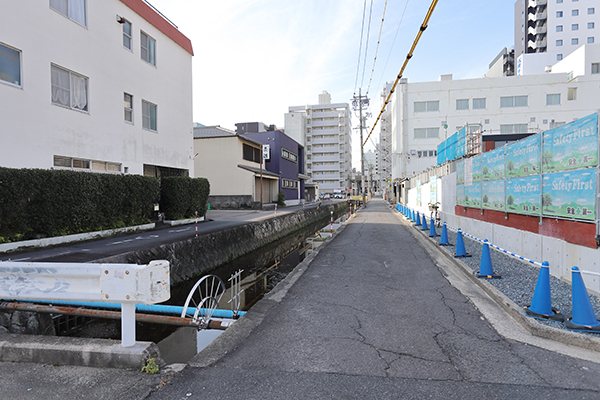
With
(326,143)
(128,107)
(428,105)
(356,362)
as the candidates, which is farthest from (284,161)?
(326,143)

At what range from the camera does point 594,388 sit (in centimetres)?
285

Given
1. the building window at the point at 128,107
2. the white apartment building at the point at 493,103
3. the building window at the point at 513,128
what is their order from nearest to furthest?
the building window at the point at 128,107
the white apartment building at the point at 493,103
the building window at the point at 513,128

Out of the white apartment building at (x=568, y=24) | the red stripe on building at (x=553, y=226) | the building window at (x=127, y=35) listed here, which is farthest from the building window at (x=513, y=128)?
the building window at (x=127, y=35)

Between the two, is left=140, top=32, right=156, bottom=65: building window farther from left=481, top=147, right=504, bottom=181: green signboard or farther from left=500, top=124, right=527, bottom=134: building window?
left=500, top=124, right=527, bottom=134: building window

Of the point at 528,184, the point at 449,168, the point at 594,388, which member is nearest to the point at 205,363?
the point at 594,388

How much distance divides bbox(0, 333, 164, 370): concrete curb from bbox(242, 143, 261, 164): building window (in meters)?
28.2

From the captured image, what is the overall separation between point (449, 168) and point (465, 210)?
128 inches

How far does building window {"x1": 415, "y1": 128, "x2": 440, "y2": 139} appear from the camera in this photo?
139ft

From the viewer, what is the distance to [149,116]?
50.6 feet

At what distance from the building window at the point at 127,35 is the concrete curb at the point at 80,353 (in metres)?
14.1

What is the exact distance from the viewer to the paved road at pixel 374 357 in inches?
111

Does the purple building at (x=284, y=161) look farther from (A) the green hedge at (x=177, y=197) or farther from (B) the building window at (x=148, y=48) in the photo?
(A) the green hedge at (x=177, y=197)

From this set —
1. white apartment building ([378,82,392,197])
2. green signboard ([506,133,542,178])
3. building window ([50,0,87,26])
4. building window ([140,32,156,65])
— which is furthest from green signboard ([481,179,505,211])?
white apartment building ([378,82,392,197])

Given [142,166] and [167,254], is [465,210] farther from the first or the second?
[142,166]
